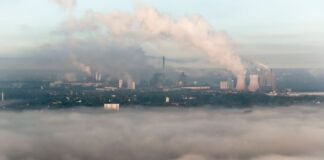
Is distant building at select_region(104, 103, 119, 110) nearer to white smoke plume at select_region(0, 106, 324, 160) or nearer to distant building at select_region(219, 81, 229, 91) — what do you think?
white smoke plume at select_region(0, 106, 324, 160)

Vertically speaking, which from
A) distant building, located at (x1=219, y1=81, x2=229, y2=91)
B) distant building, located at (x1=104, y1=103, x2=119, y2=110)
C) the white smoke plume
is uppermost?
distant building, located at (x1=219, y1=81, x2=229, y2=91)

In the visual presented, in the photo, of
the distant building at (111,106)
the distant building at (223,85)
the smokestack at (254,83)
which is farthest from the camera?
the smokestack at (254,83)

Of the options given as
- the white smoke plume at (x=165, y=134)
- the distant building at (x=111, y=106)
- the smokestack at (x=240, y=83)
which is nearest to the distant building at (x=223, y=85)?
the smokestack at (x=240, y=83)

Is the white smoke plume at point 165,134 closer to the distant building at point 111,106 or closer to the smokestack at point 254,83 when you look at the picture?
the distant building at point 111,106

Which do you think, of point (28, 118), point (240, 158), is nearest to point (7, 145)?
point (28, 118)

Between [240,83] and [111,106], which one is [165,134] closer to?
[111,106]

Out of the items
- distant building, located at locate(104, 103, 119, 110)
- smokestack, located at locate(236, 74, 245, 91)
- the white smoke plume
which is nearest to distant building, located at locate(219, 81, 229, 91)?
smokestack, located at locate(236, 74, 245, 91)

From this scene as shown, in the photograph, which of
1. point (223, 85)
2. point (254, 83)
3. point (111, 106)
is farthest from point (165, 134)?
point (254, 83)

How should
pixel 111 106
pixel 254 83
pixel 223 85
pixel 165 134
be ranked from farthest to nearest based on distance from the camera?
1. pixel 254 83
2. pixel 223 85
3. pixel 111 106
4. pixel 165 134
